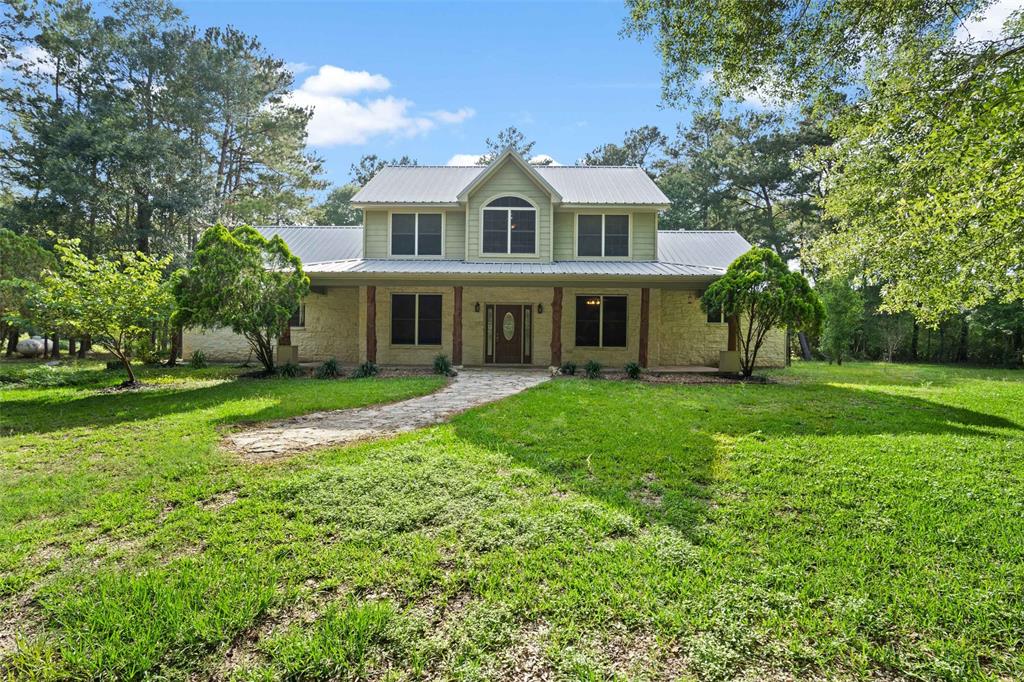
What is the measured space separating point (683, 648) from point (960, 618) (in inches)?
64.4

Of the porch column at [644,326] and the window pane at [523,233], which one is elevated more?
the window pane at [523,233]

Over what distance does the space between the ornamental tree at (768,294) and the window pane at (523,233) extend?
5.74 m

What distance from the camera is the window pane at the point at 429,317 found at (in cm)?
1461

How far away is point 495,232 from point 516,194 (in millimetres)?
1340

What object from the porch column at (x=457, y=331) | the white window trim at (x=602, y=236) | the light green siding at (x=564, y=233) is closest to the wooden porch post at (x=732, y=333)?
the white window trim at (x=602, y=236)

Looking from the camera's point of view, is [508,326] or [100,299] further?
[508,326]

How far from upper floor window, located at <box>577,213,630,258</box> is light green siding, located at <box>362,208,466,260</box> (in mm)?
3818

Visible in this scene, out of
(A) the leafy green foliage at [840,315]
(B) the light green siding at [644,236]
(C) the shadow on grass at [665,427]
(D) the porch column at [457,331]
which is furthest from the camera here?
(A) the leafy green foliage at [840,315]

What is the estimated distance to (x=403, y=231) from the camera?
47.9 ft

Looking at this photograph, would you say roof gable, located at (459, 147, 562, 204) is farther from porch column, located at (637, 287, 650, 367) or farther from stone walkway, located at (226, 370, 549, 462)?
stone walkway, located at (226, 370, 549, 462)

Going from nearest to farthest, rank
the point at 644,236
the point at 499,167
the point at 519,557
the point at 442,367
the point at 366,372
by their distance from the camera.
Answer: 1. the point at 519,557
2. the point at 366,372
3. the point at 442,367
4. the point at 499,167
5. the point at 644,236

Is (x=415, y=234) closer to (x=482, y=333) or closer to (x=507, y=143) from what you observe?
(x=482, y=333)

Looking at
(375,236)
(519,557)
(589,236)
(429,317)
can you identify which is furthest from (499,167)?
(519,557)

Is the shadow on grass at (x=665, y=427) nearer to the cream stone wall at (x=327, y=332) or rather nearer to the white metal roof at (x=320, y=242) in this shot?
the cream stone wall at (x=327, y=332)
